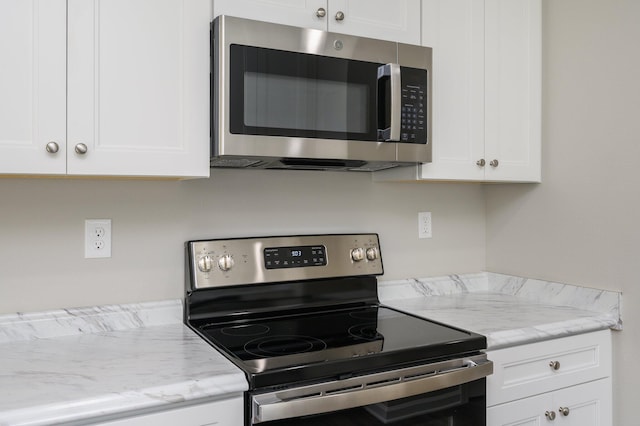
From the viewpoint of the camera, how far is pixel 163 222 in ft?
5.57

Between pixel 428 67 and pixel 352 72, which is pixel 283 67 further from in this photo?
pixel 428 67

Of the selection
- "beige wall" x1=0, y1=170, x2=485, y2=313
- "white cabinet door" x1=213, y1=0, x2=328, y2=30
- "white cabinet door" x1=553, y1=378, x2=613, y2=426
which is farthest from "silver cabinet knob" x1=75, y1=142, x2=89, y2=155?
"white cabinet door" x1=553, y1=378, x2=613, y2=426

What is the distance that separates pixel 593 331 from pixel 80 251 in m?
1.70

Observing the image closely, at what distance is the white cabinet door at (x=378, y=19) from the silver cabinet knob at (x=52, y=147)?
868 mm

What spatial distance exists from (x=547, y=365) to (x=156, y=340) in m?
1.23

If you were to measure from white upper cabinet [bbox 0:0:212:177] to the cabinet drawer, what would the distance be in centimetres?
108

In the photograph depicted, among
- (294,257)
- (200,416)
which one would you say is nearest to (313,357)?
(200,416)

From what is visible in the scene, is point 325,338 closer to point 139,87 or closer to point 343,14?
point 139,87

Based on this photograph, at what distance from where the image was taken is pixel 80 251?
1.58 meters

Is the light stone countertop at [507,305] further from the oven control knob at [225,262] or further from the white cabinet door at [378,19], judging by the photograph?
the white cabinet door at [378,19]

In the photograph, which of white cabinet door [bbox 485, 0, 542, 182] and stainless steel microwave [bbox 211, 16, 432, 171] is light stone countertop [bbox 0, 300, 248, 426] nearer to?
stainless steel microwave [bbox 211, 16, 432, 171]

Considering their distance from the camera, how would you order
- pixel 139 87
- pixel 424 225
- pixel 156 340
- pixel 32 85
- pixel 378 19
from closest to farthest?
pixel 32 85 < pixel 139 87 < pixel 156 340 < pixel 378 19 < pixel 424 225

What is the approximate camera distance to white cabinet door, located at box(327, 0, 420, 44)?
1636mm

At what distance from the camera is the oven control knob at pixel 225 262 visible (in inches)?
66.1
